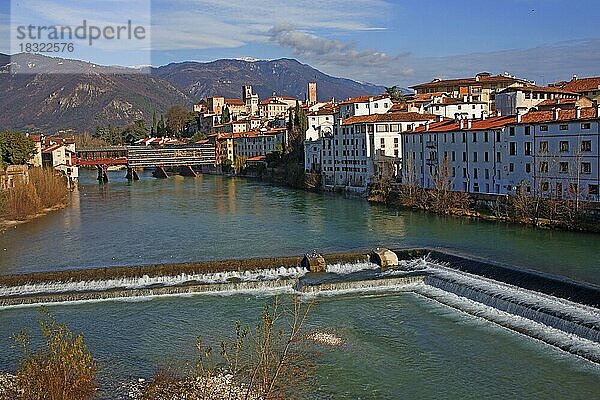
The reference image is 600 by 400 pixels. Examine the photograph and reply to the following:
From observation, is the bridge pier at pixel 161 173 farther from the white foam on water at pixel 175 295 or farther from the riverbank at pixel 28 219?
the white foam on water at pixel 175 295

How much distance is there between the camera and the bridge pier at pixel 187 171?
185 ft

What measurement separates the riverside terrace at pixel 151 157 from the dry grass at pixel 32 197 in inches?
891

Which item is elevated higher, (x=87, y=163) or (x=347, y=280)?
(x=87, y=163)

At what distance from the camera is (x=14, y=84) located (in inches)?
7377

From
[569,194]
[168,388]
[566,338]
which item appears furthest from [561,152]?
[168,388]

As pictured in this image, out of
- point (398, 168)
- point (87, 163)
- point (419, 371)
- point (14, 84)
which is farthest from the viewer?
point (14, 84)

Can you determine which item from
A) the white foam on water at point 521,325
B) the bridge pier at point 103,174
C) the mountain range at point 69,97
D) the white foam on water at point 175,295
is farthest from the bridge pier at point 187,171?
the mountain range at point 69,97

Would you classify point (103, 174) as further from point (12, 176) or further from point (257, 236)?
point (257, 236)

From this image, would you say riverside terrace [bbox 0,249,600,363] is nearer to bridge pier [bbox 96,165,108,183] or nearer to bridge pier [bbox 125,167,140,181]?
bridge pier [bbox 96,165,108,183]

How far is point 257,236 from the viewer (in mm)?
19281

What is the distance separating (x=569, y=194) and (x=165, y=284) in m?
12.2

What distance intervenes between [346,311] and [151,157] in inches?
1821

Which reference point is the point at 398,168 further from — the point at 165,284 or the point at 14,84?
the point at 14,84

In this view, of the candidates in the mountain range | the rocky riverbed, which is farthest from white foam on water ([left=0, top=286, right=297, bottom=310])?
the mountain range
